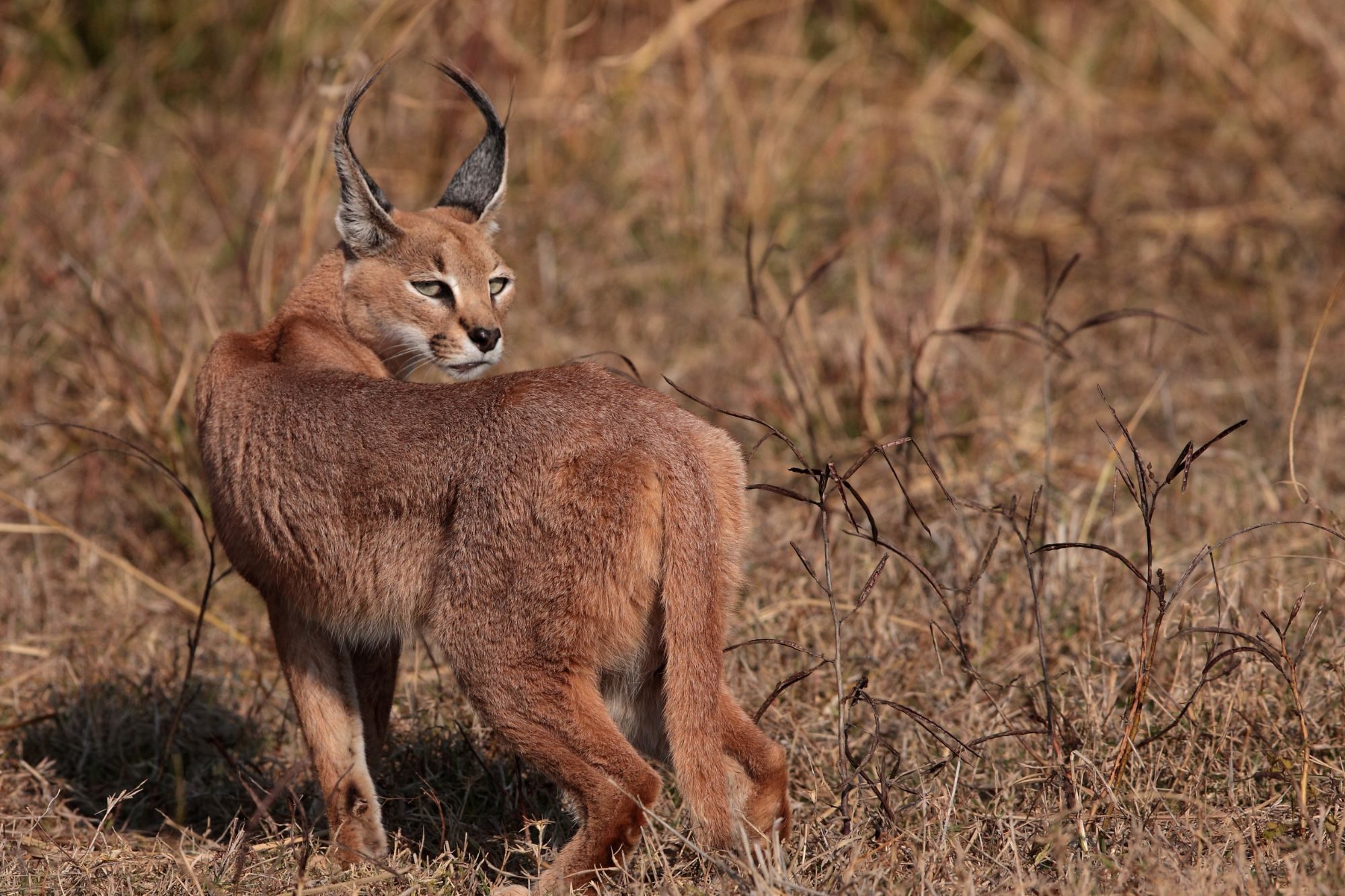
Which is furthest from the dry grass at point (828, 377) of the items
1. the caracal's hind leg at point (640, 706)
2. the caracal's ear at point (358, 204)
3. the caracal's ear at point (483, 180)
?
the caracal's ear at point (358, 204)

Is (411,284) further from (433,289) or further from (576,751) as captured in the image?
(576,751)

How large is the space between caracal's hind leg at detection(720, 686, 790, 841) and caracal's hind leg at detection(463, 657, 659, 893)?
26cm

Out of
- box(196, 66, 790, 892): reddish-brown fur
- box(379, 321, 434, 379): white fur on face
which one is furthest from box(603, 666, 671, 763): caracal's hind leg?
box(379, 321, 434, 379): white fur on face

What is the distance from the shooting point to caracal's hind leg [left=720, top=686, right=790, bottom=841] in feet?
11.1

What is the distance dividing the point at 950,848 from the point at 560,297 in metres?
4.62

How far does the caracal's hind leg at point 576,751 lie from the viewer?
3186 millimetres

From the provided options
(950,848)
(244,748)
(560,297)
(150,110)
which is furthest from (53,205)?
(950,848)

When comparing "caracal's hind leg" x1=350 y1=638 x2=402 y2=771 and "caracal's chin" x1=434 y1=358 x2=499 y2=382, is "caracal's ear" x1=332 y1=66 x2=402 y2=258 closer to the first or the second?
"caracal's chin" x1=434 y1=358 x2=499 y2=382

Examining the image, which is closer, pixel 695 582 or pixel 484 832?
pixel 695 582

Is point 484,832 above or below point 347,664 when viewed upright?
below

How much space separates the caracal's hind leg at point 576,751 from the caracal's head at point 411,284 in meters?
1.35

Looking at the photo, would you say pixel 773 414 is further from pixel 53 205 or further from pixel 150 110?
pixel 150 110

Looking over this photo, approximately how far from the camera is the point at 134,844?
3982 mm

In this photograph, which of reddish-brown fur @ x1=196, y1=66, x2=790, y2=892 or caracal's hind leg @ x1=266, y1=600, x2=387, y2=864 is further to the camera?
caracal's hind leg @ x1=266, y1=600, x2=387, y2=864
